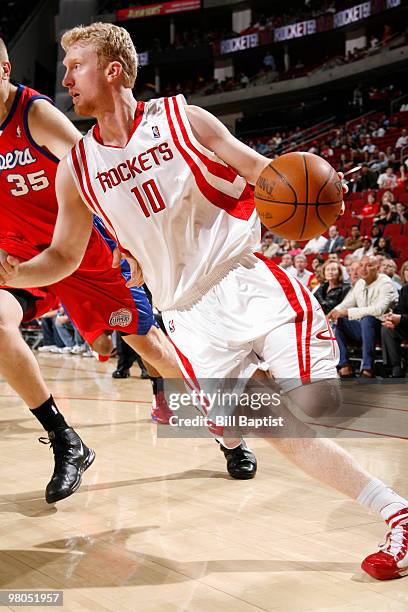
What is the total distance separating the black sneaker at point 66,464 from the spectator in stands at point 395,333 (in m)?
4.42

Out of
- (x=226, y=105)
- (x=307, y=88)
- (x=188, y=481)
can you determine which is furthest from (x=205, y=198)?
(x=226, y=105)

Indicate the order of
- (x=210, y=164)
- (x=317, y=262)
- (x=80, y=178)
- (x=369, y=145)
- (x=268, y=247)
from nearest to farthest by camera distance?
(x=210, y=164) → (x=80, y=178) → (x=317, y=262) → (x=268, y=247) → (x=369, y=145)

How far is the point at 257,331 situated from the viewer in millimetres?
2305

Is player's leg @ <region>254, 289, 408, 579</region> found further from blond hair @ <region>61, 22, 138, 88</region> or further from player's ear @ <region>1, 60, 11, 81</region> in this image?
player's ear @ <region>1, 60, 11, 81</region>

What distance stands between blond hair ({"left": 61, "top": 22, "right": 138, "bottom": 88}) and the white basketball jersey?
176 millimetres

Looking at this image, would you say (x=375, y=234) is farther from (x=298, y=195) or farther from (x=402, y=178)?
(x=298, y=195)

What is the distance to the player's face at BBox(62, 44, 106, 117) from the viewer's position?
248cm

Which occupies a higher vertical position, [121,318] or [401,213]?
[401,213]

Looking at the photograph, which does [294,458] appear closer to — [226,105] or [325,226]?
[325,226]

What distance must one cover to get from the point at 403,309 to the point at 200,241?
506 centimetres

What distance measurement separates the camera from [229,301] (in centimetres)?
239

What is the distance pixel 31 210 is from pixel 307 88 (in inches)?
963

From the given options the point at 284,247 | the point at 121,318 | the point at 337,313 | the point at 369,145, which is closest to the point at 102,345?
the point at 121,318

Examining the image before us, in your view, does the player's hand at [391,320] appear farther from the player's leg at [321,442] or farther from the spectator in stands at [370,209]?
the spectator in stands at [370,209]
